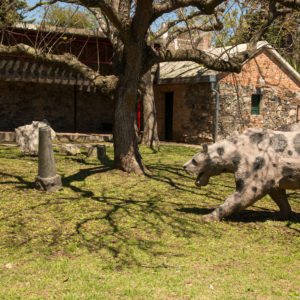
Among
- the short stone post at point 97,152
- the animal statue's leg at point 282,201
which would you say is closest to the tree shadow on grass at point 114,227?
the animal statue's leg at point 282,201

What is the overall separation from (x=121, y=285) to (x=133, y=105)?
19.7 feet

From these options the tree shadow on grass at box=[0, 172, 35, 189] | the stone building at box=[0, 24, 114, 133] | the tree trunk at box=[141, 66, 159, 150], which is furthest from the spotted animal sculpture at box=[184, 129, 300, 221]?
the stone building at box=[0, 24, 114, 133]

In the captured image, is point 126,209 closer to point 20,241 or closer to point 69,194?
point 69,194

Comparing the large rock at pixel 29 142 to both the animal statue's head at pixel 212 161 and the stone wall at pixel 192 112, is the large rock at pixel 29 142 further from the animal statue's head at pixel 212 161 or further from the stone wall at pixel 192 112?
the stone wall at pixel 192 112

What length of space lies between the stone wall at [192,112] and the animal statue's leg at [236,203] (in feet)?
38.7

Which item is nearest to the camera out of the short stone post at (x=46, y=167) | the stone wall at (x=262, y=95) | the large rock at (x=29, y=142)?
the short stone post at (x=46, y=167)

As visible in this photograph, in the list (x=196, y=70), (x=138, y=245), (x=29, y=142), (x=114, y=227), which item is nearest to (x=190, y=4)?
(x=114, y=227)

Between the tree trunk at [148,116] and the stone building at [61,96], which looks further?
the stone building at [61,96]

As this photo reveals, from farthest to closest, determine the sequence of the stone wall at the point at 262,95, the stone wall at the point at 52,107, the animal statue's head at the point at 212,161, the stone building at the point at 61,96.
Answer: the stone wall at the point at 52,107 → the stone wall at the point at 262,95 → the stone building at the point at 61,96 → the animal statue's head at the point at 212,161

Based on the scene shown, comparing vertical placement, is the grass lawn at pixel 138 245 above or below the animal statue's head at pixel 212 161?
below

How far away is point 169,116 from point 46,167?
12.5 metres

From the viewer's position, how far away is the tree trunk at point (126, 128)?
32.1 feet

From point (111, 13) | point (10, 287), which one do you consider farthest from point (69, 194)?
point (10, 287)

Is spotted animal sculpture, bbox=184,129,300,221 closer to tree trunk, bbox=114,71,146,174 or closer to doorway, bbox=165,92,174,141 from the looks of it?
tree trunk, bbox=114,71,146,174
